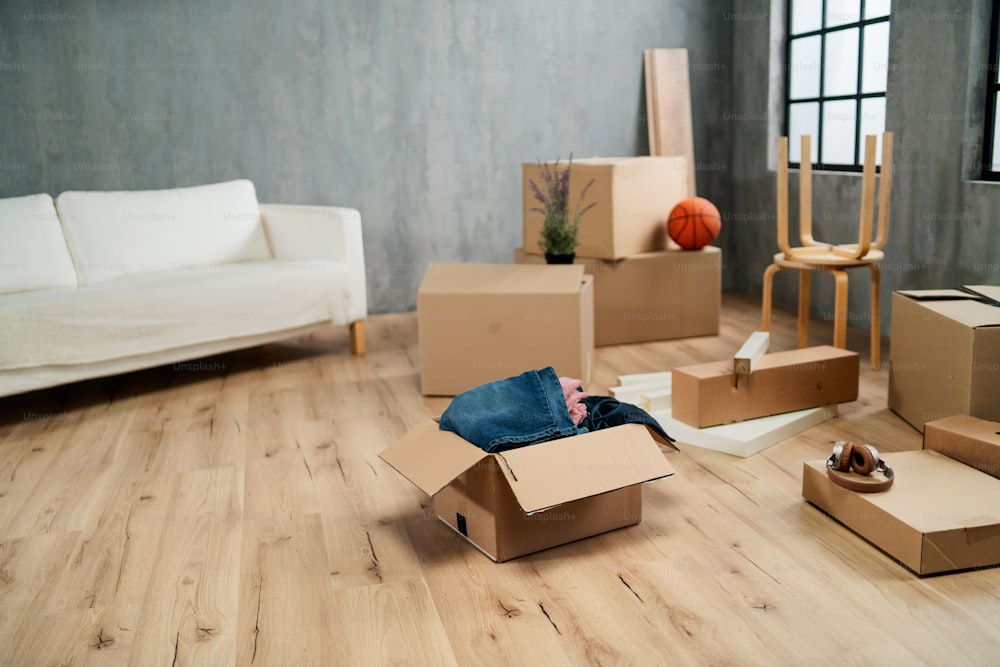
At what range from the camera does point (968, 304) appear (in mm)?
2740

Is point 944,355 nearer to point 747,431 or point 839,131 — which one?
point 747,431

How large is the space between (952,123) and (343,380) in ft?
8.39

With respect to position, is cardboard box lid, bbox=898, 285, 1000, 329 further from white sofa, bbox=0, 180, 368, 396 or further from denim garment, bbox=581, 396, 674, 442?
white sofa, bbox=0, 180, 368, 396

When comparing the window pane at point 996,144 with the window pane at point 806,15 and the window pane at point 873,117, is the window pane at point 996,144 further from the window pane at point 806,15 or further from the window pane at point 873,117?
the window pane at point 806,15

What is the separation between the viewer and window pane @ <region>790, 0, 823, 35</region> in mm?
4430

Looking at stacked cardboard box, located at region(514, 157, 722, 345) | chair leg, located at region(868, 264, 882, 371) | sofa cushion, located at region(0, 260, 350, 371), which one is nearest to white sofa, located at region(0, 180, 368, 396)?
sofa cushion, located at region(0, 260, 350, 371)

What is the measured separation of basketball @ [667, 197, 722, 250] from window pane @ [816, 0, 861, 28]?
116 cm

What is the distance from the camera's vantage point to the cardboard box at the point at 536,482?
193cm

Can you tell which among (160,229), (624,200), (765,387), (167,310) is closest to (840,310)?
(765,387)

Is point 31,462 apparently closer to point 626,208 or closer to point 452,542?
point 452,542

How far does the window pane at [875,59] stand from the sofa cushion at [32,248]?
3548mm

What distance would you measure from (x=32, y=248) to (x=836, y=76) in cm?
367

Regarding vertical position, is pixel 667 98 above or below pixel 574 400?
above

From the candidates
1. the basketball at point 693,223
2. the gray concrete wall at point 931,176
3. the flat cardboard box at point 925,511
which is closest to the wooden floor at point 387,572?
the flat cardboard box at point 925,511
